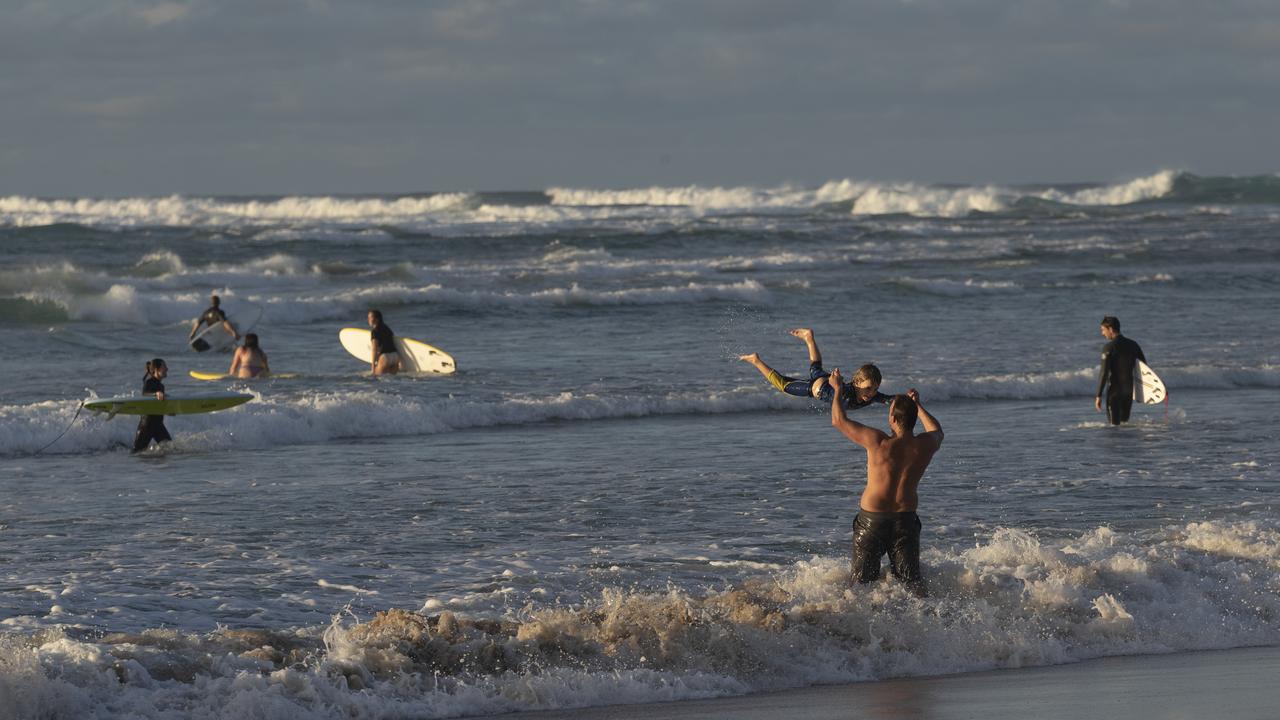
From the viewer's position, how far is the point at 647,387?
2134 centimetres

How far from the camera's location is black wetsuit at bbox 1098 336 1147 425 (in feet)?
58.9

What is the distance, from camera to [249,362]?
73.3ft

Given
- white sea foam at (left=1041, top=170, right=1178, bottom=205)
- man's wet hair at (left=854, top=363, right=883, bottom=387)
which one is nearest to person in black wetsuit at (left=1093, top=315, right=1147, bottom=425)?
man's wet hair at (left=854, top=363, right=883, bottom=387)

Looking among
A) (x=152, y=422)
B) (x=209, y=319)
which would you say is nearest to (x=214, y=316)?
(x=209, y=319)

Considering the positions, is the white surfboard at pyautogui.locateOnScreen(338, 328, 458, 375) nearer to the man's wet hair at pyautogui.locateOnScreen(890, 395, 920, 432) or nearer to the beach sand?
the man's wet hair at pyautogui.locateOnScreen(890, 395, 920, 432)

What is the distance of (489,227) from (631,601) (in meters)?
56.1

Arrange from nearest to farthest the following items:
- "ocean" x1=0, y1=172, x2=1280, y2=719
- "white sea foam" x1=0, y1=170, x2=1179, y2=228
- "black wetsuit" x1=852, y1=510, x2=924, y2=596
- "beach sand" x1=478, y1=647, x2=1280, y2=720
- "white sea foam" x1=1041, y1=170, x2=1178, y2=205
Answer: "beach sand" x1=478, y1=647, x2=1280, y2=720 → "ocean" x1=0, y1=172, x2=1280, y2=719 → "black wetsuit" x1=852, y1=510, x2=924, y2=596 → "white sea foam" x1=0, y1=170, x2=1179, y2=228 → "white sea foam" x1=1041, y1=170, x2=1178, y2=205

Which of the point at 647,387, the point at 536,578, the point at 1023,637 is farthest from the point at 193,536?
the point at 647,387

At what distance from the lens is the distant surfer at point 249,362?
22.3 m

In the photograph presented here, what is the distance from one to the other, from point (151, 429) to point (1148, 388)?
11519mm

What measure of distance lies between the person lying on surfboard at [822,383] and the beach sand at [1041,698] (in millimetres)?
1696

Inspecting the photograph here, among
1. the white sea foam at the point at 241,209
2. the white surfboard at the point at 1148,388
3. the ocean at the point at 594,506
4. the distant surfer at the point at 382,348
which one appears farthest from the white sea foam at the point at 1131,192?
the white surfboard at the point at 1148,388

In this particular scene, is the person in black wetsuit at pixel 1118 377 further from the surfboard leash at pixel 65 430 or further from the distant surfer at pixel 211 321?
the distant surfer at pixel 211 321

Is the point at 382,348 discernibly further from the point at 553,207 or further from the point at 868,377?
the point at 553,207
